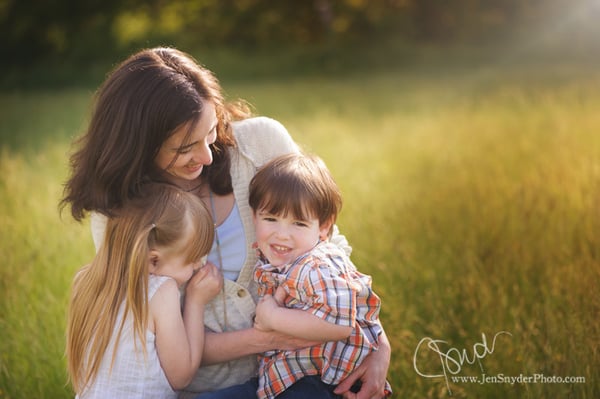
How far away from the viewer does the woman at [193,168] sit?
215cm

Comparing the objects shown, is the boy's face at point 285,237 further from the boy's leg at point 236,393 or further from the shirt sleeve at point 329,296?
the boy's leg at point 236,393

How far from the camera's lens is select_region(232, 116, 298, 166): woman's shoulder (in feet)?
8.09

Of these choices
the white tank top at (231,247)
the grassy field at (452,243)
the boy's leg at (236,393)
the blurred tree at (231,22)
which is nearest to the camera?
the boy's leg at (236,393)

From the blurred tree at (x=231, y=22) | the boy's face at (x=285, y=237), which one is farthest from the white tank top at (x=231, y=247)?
the blurred tree at (x=231, y=22)

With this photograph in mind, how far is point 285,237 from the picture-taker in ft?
7.25

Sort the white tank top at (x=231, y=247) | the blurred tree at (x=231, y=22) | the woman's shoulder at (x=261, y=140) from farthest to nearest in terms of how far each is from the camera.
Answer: the blurred tree at (x=231, y=22)
the woman's shoulder at (x=261, y=140)
the white tank top at (x=231, y=247)

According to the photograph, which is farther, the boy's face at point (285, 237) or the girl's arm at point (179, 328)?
the boy's face at point (285, 237)

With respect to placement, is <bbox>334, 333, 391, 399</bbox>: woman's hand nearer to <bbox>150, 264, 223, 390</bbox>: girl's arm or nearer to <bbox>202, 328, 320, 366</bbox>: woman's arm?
<bbox>202, 328, 320, 366</bbox>: woman's arm

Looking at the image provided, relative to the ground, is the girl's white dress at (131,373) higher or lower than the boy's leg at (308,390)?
higher

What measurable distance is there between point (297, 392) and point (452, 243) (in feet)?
6.41

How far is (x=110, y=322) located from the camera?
2131 mm

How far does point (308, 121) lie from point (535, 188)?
3.85 metres

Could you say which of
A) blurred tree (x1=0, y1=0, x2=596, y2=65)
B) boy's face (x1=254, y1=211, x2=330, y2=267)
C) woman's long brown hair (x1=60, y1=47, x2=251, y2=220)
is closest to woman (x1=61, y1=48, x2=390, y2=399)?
woman's long brown hair (x1=60, y1=47, x2=251, y2=220)
